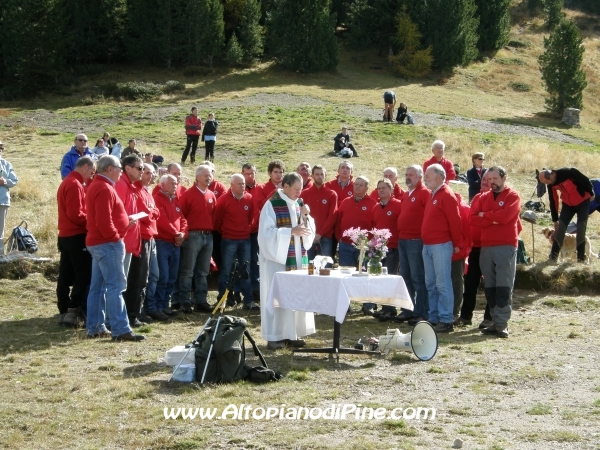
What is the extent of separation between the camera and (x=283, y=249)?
32.0 feet

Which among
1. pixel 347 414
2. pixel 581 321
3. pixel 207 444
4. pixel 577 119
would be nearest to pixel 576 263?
pixel 581 321

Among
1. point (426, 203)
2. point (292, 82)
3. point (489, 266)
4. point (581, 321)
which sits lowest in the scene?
point (581, 321)

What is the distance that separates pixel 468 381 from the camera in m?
8.10

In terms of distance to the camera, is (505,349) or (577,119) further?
(577,119)

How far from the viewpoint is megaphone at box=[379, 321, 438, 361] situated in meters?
9.15

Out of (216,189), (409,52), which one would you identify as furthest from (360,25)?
(216,189)

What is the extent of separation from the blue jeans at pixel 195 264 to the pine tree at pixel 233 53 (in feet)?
147

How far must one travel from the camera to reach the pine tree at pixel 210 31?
5572 centimetres

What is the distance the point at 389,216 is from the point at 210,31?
1803 inches

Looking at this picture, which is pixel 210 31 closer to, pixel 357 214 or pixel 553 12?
pixel 553 12

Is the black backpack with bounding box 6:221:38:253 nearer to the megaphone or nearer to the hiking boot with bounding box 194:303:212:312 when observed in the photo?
the hiking boot with bounding box 194:303:212:312

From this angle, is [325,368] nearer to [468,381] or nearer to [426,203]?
[468,381]

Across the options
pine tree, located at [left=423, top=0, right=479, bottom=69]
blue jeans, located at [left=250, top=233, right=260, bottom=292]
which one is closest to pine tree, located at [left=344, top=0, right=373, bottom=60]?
pine tree, located at [left=423, top=0, right=479, bottom=69]

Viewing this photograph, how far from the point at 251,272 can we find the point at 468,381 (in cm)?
558
